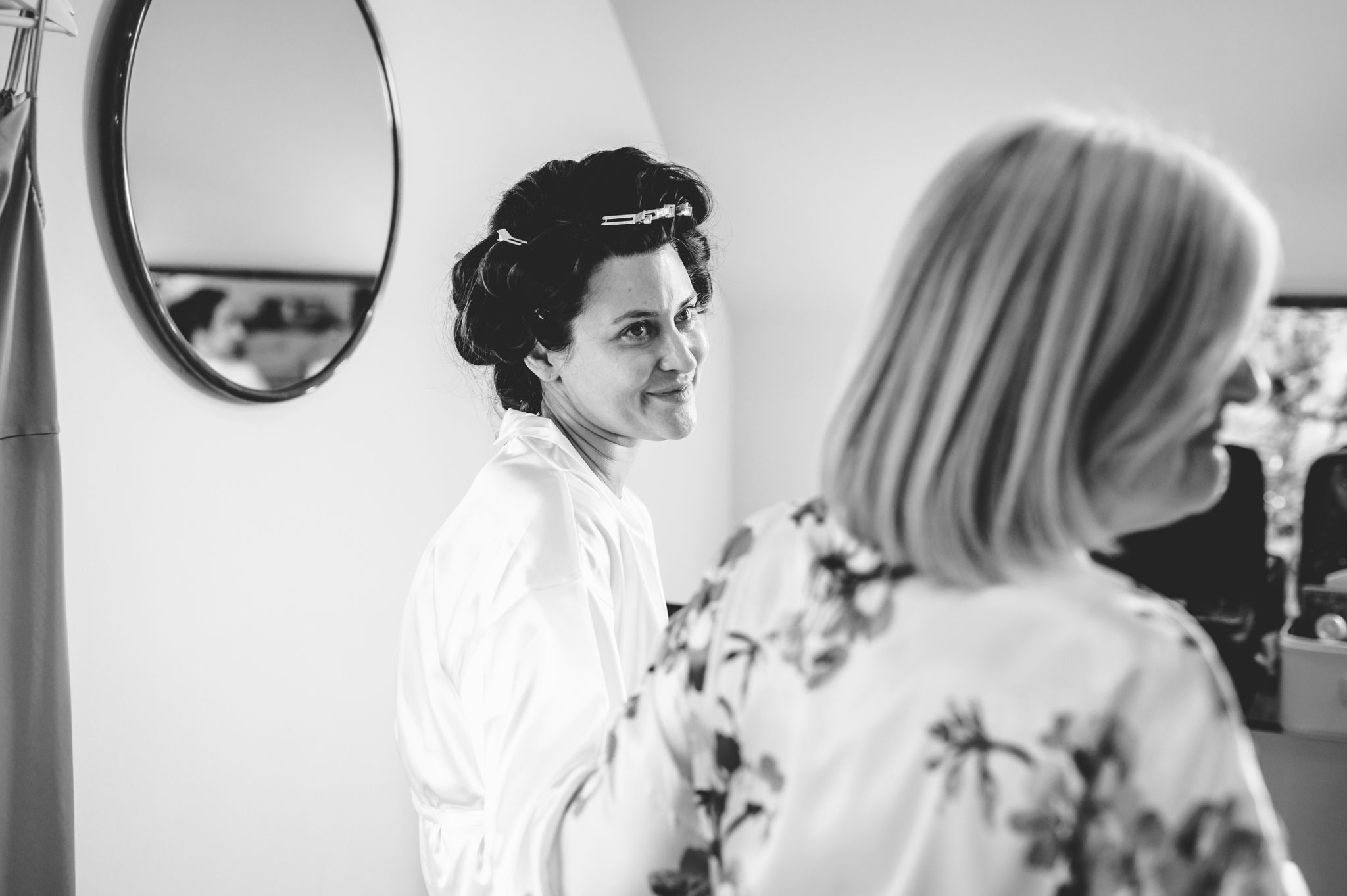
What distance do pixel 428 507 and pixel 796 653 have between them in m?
1.90

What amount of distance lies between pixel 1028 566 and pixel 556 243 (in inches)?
35.0

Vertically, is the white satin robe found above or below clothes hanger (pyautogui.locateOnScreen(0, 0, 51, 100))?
below

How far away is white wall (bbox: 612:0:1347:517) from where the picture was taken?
9.59 ft

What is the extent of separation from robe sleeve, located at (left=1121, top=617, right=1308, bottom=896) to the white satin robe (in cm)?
46

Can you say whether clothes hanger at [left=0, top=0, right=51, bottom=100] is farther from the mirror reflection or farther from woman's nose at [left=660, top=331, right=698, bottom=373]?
woman's nose at [left=660, top=331, right=698, bottom=373]

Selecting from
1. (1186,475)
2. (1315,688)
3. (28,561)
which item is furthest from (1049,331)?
(1315,688)

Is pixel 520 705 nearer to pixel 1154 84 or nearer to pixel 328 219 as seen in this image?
pixel 328 219

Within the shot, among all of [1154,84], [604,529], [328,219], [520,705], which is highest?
[1154,84]

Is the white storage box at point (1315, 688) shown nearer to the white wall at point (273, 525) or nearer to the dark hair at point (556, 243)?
the dark hair at point (556, 243)

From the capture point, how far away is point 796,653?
637 millimetres

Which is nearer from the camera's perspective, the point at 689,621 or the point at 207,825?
the point at 689,621

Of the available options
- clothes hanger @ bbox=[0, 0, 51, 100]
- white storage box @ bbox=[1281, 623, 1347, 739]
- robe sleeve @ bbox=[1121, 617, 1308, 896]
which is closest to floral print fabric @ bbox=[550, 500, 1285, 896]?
robe sleeve @ bbox=[1121, 617, 1308, 896]

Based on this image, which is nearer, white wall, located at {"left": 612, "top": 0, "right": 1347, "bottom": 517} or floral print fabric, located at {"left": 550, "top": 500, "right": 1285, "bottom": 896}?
floral print fabric, located at {"left": 550, "top": 500, "right": 1285, "bottom": 896}

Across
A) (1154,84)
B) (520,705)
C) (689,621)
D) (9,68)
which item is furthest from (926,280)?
(1154,84)
